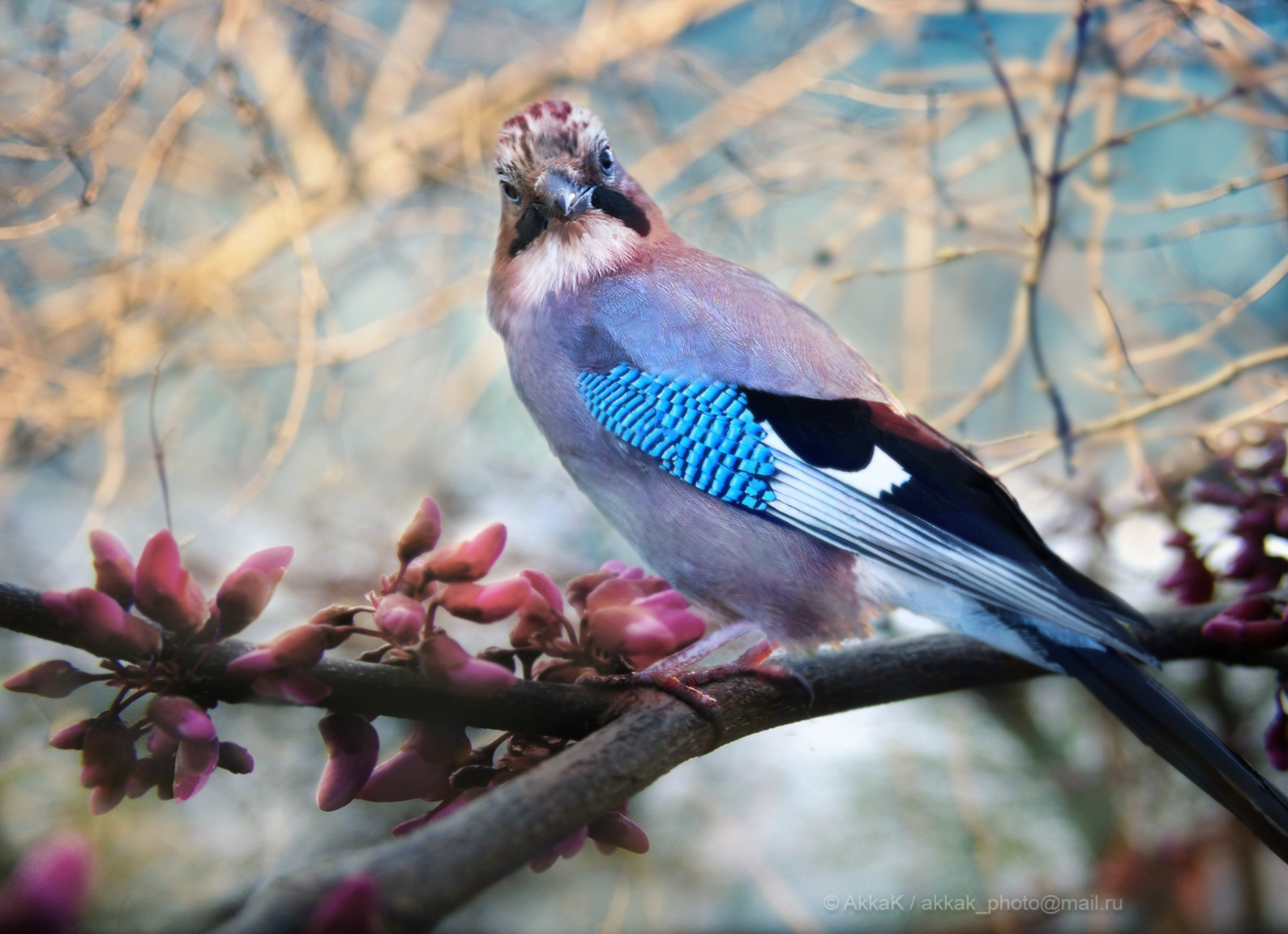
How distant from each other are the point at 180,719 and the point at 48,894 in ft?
0.32

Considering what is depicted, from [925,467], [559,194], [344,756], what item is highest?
[559,194]

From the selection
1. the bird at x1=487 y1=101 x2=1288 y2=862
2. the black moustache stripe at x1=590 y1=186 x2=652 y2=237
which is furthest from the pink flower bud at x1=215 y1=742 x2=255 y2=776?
the black moustache stripe at x1=590 y1=186 x2=652 y2=237

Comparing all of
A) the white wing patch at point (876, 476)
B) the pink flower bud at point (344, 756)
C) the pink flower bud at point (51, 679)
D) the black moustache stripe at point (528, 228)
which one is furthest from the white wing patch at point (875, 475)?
the pink flower bud at point (51, 679)

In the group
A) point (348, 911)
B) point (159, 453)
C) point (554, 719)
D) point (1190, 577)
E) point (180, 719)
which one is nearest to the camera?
point (348, 911)

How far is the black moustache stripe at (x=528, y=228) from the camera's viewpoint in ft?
2.35

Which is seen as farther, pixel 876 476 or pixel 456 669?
pixel 876 476

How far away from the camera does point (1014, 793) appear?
3.76 feet

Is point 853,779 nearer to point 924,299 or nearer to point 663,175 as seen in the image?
point 924,299

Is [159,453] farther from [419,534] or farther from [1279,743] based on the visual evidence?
[1279,743]

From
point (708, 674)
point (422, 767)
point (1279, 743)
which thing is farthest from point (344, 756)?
point (1279, 743)

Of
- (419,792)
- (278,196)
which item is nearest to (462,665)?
(419,792)

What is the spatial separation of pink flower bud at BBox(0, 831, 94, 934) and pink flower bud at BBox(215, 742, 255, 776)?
103 mm

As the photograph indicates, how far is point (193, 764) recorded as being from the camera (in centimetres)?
46

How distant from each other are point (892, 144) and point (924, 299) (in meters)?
0.20
